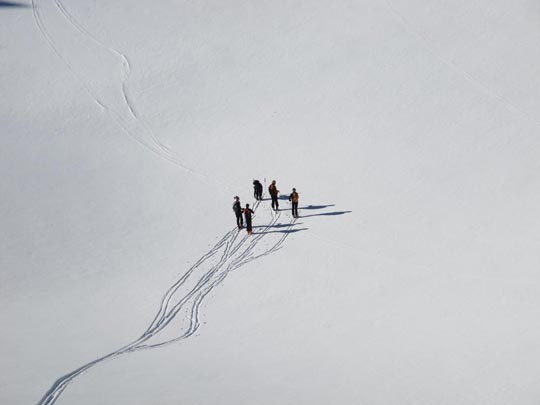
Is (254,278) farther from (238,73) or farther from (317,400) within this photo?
(238,73)

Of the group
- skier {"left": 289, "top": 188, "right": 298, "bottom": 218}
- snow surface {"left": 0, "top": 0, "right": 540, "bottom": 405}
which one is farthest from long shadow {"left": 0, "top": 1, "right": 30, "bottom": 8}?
skier {"left": 289, "top": 188, "right": 298, "bottom": 218}

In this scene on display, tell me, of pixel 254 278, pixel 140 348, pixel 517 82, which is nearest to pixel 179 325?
pixel 140 348

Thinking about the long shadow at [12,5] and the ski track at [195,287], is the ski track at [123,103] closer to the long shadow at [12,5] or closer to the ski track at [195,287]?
the long shadow at [12,5]

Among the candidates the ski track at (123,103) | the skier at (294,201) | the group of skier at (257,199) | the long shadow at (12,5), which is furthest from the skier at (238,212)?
the long shadow at (12,5)

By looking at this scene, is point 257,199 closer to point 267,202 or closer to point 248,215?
point 267,202

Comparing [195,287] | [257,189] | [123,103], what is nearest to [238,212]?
[257,189]

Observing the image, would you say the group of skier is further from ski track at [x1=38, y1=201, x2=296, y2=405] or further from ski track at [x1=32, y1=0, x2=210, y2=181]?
ski track at [x1=32, y1=0, x2=210, y2=181]
